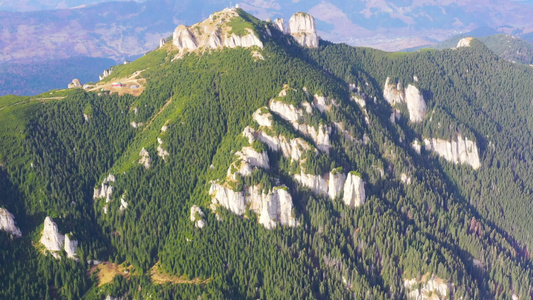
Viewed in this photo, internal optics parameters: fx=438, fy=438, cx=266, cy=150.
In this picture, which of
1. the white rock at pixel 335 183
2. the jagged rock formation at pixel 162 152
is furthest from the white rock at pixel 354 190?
the jagged rock formation at pixel 162 152

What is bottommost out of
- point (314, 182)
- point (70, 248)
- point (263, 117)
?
point (70, 248)

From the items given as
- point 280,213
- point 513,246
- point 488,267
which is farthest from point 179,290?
point 513,246

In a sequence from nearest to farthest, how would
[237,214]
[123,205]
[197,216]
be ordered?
1. [197,216]
2. [237,214]
3. [123,205]

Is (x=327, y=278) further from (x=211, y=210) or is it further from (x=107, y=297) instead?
(x=107, y=297)

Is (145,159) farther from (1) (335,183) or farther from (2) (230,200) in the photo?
(1) (335,183)

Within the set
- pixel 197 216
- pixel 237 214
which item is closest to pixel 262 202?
pixel 237 214

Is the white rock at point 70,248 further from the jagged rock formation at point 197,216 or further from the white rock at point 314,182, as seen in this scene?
the white rock at point 314,182

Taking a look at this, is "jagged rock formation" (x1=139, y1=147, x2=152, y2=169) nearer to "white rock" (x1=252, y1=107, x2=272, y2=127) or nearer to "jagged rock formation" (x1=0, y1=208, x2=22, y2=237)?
"white rock" (x1=252, y1=107, x2=272, y2=127)
